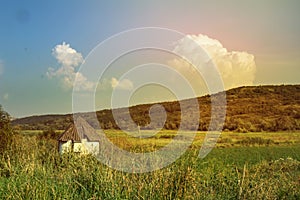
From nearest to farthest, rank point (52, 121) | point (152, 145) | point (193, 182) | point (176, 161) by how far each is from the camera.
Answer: point (193, 182)
point (176, 161)
point (152, 145)
point (52, 121)

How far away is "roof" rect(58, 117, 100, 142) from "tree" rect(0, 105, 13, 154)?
6.17ft

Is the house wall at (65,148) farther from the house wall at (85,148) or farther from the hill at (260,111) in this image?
the hill at (260,111)

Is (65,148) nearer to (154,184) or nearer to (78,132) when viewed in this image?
(78,132)

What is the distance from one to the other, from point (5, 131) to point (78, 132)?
299 cm

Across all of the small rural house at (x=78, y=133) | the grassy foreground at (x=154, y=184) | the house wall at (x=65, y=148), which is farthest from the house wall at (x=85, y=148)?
the grassy foreground at (x=154, y=184)

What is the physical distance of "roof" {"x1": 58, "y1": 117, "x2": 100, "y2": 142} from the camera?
49.1 ft

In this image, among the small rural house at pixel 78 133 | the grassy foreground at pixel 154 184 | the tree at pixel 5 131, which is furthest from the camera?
the small rural house at pixel 78 133

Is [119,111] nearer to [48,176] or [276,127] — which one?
[48,176]

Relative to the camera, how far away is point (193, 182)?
238 inches

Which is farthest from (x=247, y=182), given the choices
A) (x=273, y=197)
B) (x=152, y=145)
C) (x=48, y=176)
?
(x=48, y=176)

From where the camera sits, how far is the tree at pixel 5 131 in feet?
44.7

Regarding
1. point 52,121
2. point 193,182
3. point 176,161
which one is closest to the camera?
point 193,182

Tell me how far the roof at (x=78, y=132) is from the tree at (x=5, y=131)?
188 centimetres

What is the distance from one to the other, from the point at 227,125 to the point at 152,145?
16.8 m
